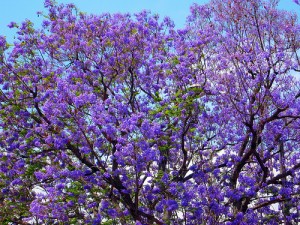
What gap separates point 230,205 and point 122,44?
4.78 m

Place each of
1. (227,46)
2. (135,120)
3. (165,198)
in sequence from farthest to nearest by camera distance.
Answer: (227,46) → (165,198) → (135,120)

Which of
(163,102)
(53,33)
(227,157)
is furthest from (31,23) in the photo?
(227,157)

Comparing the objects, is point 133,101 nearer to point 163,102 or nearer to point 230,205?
point 163,102

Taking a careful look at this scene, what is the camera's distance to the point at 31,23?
12.3 m

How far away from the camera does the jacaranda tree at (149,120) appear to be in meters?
10.1

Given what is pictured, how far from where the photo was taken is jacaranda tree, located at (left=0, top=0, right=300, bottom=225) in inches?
399

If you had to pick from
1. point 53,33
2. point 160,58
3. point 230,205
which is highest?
point 53,33

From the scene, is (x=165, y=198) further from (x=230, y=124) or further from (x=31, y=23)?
(x=31, y=23)

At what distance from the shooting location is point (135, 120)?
9.68 meters

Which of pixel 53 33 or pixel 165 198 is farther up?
pixel 53 33

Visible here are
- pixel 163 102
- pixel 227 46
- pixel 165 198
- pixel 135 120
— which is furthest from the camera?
pixel 227 46

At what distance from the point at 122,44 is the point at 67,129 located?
2622 mm

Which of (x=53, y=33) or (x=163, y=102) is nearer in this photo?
(x=163, y=102)

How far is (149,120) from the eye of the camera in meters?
11.0
